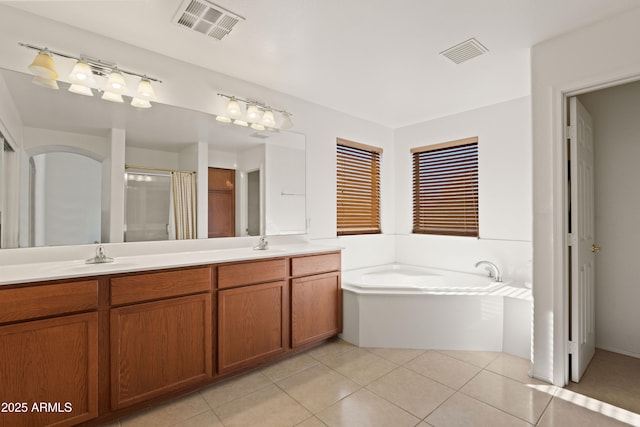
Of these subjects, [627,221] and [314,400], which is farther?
[627,221]

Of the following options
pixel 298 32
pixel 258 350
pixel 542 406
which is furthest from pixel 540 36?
pixel 258 350

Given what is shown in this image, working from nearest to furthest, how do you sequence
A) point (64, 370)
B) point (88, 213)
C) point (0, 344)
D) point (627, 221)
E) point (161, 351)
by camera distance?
point (0, 344)
point (64, 370)
point (161, 351)
point (88, 213)
point (627, 221)

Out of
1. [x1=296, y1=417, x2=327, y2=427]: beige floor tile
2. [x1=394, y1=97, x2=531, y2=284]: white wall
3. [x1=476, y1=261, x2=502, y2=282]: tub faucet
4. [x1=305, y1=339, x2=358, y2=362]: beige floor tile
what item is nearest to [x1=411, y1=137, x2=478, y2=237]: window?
[x1=394, y1=97, x2=531, y2=284]: white wall

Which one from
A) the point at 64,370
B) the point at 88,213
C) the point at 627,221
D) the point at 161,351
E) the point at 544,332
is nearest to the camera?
the point at 64,370

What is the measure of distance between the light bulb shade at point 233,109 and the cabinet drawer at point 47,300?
1586 mm

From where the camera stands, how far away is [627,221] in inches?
105

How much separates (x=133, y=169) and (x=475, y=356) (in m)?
3.02

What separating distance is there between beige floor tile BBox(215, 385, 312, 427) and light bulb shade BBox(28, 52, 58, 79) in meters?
2.22

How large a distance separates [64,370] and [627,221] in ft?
13.4

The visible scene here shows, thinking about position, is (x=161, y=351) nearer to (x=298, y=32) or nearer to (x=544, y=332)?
(x=298, y=32)

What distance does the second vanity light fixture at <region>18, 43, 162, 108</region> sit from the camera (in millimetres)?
1831

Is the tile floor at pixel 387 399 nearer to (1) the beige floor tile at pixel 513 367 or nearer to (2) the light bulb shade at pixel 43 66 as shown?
(1) the beige floor tile at pixel 513 367

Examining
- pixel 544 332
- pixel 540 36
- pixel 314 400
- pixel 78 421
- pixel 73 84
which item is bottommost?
pixel 314 400

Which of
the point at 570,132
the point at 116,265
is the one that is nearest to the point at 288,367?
the point at 116,265
